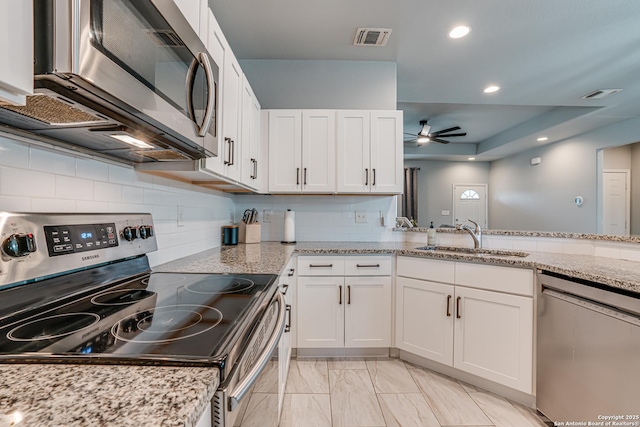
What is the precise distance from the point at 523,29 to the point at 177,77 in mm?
2518

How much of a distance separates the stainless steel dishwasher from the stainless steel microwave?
1841 mm

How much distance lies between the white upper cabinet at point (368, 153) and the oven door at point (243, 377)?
172 cm

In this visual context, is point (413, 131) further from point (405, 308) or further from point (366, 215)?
point (405, 308)

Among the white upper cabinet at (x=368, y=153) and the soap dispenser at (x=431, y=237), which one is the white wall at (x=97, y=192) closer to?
the white upper cabinet at (x=368, y=153)

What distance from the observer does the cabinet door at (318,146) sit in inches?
97.7

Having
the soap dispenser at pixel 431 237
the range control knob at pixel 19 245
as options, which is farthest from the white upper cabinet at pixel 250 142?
the soap dispenser at pixel 431 237

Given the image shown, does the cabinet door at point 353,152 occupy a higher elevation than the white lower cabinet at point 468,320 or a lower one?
higher

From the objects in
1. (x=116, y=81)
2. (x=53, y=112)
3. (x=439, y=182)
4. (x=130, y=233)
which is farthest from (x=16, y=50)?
(x=439, y=182)

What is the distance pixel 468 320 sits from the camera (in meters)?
1.89

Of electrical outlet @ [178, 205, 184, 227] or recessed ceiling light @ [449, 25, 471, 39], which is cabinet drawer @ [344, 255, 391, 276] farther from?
recessed ceiling light @ [449, 25, 471, 39]

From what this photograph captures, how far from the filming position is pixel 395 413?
1639 mm

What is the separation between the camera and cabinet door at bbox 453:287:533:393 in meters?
1.69

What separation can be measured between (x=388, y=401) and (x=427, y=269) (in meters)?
0.87

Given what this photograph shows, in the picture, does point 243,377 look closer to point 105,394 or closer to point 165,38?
point 105,394
